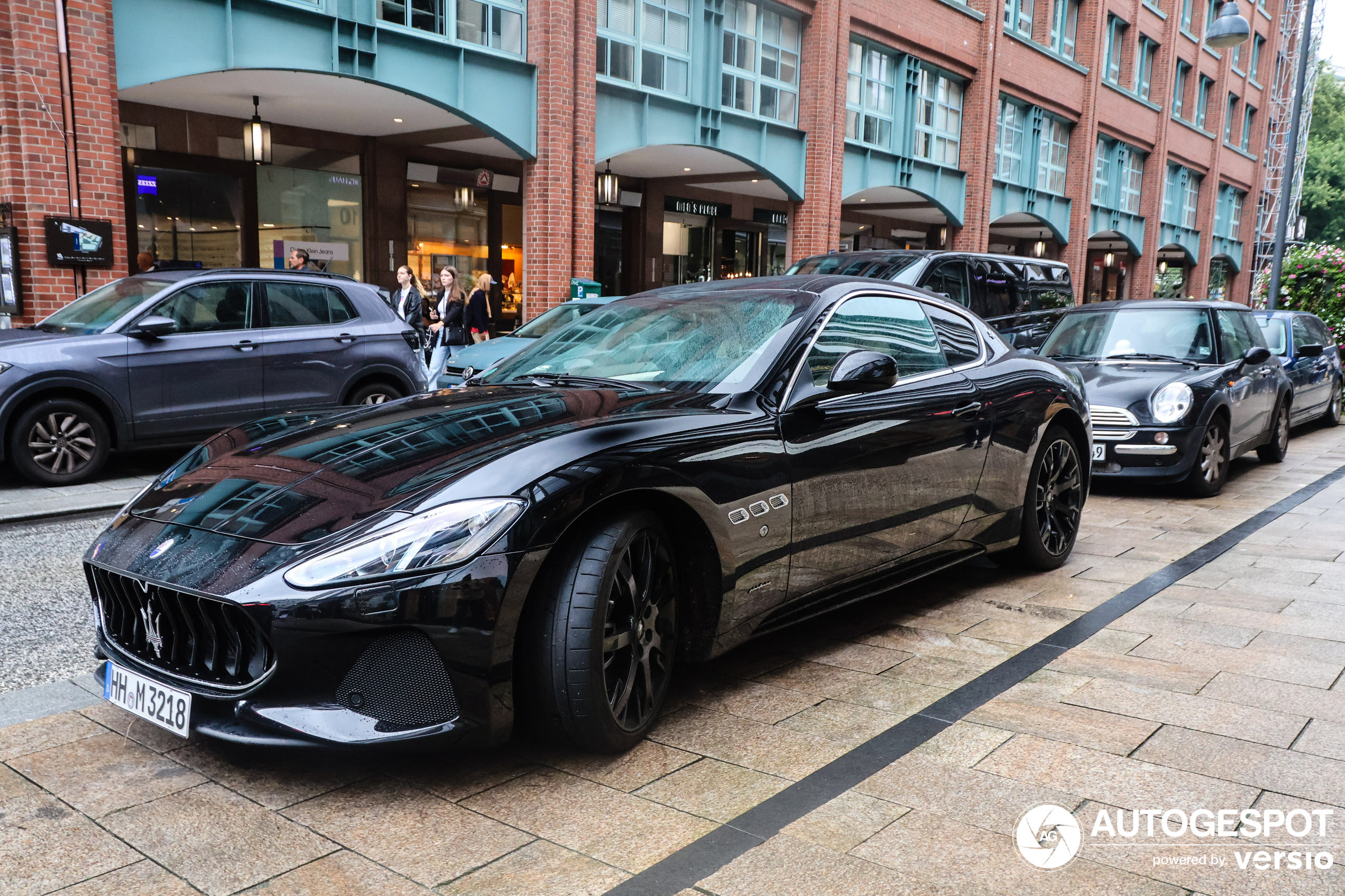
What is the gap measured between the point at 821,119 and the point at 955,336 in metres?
15.6

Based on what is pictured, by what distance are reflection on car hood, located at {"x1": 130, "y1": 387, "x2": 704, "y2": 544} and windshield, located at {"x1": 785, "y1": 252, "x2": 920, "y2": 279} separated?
6597 millimetres

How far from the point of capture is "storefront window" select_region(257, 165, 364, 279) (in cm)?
1633

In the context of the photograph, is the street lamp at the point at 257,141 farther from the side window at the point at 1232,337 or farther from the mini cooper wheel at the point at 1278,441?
the mini cooper wheel at the point at 1278,441

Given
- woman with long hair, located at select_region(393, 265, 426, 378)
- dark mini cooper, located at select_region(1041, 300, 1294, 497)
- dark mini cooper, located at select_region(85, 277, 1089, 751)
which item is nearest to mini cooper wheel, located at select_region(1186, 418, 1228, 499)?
dark mini cooper, located at select_region(1041, 300, 1294, 497)

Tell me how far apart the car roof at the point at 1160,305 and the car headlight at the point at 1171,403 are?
1.24 m

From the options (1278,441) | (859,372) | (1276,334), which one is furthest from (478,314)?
(859,372)

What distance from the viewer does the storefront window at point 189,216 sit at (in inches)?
589

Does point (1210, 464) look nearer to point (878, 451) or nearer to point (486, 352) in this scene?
point (878, 451)

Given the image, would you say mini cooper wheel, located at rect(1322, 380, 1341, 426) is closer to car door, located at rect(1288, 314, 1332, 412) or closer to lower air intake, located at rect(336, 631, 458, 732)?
car door, located at rect(1288, 314, 1332, 412)

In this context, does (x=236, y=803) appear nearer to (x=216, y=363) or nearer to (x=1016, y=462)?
(x=1016, y=462)

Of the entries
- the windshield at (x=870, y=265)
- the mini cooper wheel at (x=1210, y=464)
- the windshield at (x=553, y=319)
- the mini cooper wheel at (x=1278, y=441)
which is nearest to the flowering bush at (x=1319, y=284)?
the mini cooper wheel at (x=1278, y=441)

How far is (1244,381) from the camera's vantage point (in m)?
9.01

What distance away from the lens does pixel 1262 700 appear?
148 inches

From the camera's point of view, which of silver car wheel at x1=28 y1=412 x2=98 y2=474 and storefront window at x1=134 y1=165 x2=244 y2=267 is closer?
silver car wheel at x1=28 y1=412 x2=98 y2=474
